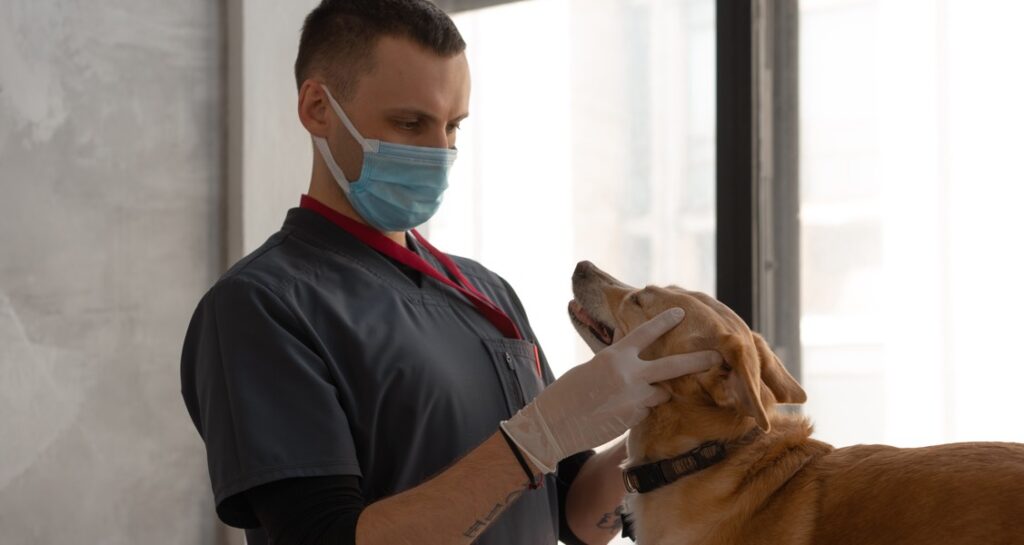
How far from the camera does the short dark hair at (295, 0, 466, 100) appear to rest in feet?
5.04

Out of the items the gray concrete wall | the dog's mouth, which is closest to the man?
the dog's mouth

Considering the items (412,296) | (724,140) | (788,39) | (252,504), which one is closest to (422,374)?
(412,296)

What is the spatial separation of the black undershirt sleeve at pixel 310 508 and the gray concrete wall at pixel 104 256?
1.17 metres

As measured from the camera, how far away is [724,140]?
253cm

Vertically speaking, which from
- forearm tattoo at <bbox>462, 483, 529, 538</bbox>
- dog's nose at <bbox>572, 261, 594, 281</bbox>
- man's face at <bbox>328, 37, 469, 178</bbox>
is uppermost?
man's face at <bbox>328, 37, 469, 178</bbox>

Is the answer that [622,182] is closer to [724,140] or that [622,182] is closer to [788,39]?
[724,140]

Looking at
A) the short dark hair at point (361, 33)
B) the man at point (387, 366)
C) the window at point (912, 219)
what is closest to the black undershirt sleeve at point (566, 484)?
Answer: the man at point (387, 366)

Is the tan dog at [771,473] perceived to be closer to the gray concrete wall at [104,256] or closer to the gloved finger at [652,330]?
the gloved finger at [652,330]

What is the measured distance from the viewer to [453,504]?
1277 mm

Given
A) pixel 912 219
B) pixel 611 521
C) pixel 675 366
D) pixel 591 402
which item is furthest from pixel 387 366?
A: pixel 912 219

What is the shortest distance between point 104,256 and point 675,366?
1.63 metres

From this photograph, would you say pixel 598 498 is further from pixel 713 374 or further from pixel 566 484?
pixel 713 374

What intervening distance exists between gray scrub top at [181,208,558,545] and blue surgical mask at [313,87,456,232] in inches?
2.5

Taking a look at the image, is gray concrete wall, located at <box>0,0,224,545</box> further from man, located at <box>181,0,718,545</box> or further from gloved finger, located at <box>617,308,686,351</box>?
gloved finger, located at <box>617,308,686,351</box>
